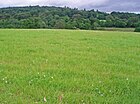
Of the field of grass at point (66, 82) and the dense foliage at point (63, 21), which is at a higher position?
the field of grass at point (66, 82)

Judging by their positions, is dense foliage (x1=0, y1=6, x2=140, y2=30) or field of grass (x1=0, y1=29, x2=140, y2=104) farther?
dense foliage (x1=0, y1=6, x2=140, y2=30)

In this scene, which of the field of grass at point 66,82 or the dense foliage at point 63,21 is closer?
the field of grass at point 66,82

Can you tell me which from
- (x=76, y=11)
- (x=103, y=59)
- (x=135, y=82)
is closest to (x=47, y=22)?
(x=76, y=11)

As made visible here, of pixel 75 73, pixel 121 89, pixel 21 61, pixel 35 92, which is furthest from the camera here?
pixel 21 61

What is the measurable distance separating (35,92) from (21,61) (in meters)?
3.75

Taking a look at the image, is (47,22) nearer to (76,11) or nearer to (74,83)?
(76,11)

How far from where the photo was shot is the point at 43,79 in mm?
6867

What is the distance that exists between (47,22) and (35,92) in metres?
58.2

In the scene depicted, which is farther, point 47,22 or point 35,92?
point 47,22

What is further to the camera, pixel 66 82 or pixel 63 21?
pixel 63 21

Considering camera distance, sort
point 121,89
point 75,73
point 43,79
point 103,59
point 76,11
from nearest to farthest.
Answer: point 121,89, point 43,79, point 75,73, point 103,59, point 76,11

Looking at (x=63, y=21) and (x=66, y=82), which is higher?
(x=66, y=82)

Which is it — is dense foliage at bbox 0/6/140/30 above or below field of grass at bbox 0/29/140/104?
below

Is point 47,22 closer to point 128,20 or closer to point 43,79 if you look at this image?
point 128,20
